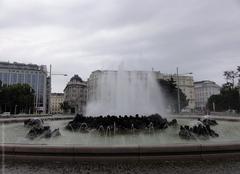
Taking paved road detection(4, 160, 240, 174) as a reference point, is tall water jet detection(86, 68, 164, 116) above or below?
above

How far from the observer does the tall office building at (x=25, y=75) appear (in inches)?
5159

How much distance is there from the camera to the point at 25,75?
440 feet

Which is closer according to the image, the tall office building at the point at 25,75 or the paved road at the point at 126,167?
the paved road at the point at 126,167

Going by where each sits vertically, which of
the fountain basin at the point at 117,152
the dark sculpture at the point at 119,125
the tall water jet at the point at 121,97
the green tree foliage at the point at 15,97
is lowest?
the fountain basin at the point at 117,152

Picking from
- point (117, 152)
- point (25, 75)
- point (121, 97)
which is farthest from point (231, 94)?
point (25, 75)

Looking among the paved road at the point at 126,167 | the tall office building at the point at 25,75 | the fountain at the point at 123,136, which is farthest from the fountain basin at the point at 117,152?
the tall office building at the point at 25,75

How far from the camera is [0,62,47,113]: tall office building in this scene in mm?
131050

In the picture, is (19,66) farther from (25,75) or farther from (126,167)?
(126,167)

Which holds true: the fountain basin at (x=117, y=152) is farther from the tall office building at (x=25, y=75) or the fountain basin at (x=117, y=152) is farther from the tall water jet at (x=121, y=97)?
the tall office building at (x=25, y=75)

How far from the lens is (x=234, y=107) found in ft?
241

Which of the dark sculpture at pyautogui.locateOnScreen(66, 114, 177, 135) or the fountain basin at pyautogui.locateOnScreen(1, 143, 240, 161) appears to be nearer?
the fountain basin at pyautogui.locateOnScreen(1, 143, 240, 161)

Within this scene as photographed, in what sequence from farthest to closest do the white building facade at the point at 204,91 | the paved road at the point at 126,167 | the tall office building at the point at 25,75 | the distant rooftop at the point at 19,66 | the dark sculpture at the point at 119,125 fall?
1. the white building facade at the point at 204,91
2. the distant rooftop at the point at 19,66
3. the tall office building at the point at 25,75
4. the dark sculpture at the point at 119,125
5. the paved road at the point at 126,167

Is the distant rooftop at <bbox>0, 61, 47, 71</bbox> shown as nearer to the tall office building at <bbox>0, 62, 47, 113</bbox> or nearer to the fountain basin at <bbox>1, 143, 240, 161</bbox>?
the tall office building at <bbox>0, 62, 47, 113</bbox>

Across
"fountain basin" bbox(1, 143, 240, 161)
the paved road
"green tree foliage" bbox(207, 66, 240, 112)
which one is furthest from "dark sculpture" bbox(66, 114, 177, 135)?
"green tree foliage" bbox(207, 66, 240, 112)
